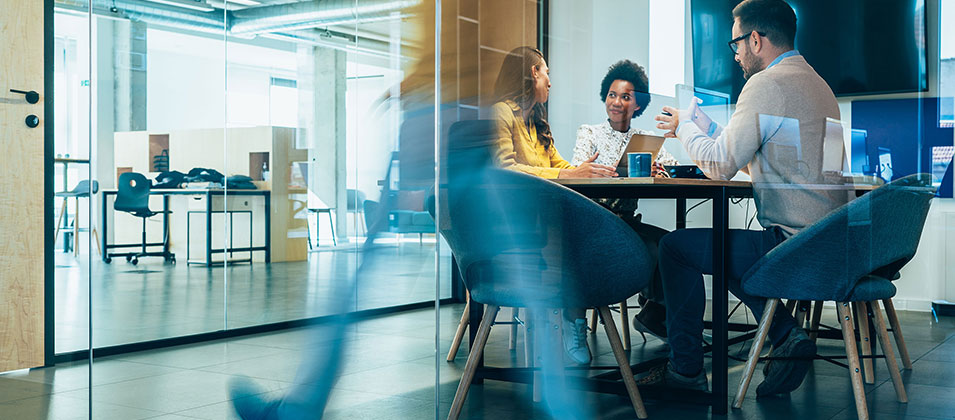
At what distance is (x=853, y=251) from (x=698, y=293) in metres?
0.51

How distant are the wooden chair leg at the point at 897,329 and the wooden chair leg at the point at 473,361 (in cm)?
99

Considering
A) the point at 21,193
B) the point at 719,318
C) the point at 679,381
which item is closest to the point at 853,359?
the point at 719,318

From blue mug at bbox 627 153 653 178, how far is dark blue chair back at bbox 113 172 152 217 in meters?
1.30

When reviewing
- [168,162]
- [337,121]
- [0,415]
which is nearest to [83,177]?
[168,162]

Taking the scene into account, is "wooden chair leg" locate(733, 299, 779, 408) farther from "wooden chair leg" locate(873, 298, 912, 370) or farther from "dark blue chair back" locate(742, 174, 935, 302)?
"wooden chair leg" locate(873, 298, 912, 370)

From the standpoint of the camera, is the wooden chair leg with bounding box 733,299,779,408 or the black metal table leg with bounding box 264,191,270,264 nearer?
the black metal table leg with bounding box 264,191,270,264

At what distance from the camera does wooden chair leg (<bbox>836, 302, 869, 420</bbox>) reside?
90.8 inches

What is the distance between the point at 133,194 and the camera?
7.63 ft

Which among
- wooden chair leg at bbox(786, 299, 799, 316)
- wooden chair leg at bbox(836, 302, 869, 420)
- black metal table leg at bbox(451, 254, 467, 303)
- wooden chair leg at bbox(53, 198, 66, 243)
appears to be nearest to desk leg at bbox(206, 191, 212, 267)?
black metal table leg at bbox(451, 254, 467, 303)

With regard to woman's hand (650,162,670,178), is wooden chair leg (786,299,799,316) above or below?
below

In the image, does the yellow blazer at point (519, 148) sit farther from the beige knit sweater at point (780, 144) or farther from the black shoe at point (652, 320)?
the black shoe at point (652, 320)

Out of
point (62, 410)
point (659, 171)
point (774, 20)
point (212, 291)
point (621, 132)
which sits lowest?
point (62, 410)

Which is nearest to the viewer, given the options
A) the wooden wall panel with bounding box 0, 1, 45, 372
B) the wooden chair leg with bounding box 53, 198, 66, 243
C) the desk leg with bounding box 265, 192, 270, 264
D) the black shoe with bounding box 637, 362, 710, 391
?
the desk leg with bounding box 265, 192, 270, 264

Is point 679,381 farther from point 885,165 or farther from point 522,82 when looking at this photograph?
point 522,82
